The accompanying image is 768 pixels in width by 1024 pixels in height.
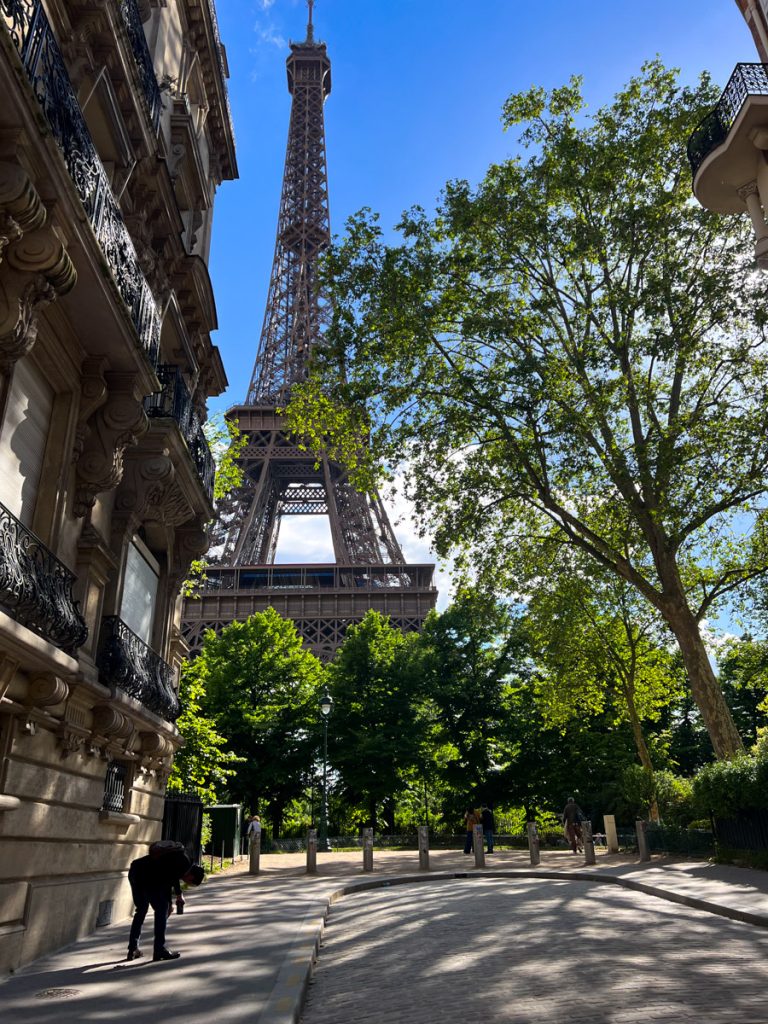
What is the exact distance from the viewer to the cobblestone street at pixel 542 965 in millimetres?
6320

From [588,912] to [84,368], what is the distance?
1083 centimetres

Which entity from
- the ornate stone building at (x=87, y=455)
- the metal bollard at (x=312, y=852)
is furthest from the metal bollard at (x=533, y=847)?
the ornate stone building at (x=87, y=455)

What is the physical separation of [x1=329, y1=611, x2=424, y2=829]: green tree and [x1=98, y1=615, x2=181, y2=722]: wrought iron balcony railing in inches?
995

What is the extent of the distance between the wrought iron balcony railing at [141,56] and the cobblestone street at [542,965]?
13.0 m

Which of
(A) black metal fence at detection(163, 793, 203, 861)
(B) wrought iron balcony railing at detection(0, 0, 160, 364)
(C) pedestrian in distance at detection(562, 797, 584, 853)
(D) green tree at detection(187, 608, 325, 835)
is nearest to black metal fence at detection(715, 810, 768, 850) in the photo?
(C) pedestrian in distance at detection(562, 797, 584, 853)

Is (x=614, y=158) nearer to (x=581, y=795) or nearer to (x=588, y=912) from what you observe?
(x=588, y=912)

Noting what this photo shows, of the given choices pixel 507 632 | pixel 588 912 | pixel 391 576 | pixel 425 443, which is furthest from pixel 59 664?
pixel 391 576

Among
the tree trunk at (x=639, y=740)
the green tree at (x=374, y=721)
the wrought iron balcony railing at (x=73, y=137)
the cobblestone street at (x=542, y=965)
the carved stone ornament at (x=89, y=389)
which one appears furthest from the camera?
the green tree at (x=374, y=721)

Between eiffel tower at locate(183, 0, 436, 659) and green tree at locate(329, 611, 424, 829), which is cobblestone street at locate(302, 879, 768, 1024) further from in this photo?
eiffel tower at locate(183, 0, 436, 659)

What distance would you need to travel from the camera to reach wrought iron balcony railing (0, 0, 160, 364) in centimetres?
774

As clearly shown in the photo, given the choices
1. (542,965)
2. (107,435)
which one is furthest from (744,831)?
(107,435)

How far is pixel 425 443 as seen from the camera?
23.3 meters

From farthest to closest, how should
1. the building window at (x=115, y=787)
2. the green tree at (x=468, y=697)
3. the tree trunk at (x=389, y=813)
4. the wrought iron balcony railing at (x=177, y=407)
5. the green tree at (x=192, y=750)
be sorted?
the tree trunk at (x=389, y=813)
the green tree at (x=468, y=697)
the green tree at (x=192, y=750)
the wrought iron balcony railing at (x=177, y=407)
the building window at (x=115, y=787)

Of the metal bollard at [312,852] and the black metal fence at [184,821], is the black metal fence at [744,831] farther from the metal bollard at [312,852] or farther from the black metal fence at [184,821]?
the black metal fence at [184,821]
